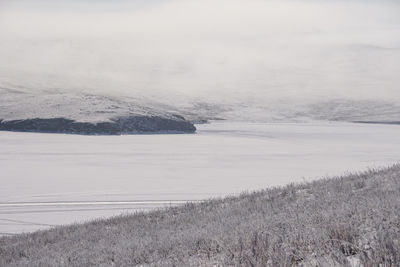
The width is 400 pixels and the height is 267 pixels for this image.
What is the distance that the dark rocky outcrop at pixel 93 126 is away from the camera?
5694 centimetres

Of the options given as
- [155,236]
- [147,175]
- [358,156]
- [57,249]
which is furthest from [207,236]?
[358,156]

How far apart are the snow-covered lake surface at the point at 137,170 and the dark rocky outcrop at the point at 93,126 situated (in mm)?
8460

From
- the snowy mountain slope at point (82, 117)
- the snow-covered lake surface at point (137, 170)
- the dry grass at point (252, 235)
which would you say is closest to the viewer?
the dry grass at point (252, 235)

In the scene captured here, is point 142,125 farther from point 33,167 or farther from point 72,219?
point 72,219

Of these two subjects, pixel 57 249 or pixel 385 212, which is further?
pixel 57 249

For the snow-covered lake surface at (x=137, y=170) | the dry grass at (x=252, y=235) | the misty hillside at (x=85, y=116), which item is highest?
the dry grass at (x=252, y=235)

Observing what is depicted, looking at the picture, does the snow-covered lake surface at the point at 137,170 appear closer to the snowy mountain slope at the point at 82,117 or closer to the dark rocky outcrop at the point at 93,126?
the dark rocky outcrop at the point at 93,126

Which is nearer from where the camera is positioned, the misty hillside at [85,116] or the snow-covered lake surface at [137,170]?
the snow-covered lake surface at [137,170]

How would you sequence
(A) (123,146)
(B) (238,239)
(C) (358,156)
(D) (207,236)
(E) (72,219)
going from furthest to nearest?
(A) (123,146) → (C) (358,156) → (E) (72,219) → (D) (207,236) → (B) (238,239)

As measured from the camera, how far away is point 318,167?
29594 millimetres

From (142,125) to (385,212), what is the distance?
181 ft

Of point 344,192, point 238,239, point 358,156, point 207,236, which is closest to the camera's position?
point 238,239

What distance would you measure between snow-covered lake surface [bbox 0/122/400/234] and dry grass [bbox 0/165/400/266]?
4167mm

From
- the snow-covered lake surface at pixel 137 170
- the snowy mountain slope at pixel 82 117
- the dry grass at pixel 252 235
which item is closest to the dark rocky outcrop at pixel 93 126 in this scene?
the snowy mountain slope at pixel 82 117
